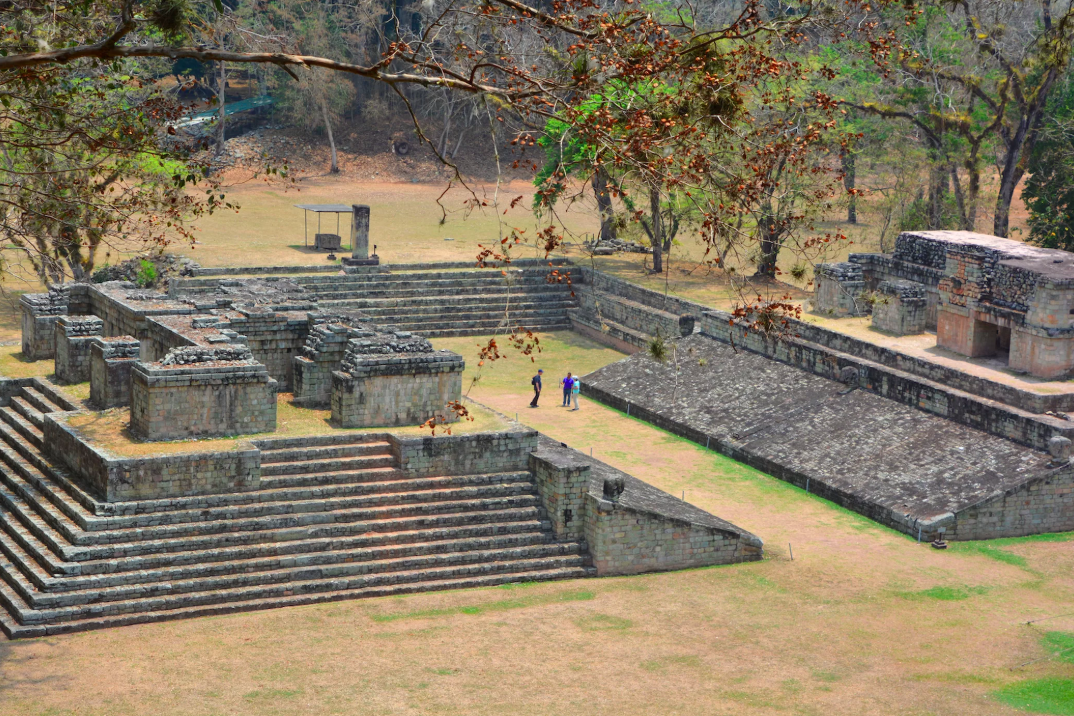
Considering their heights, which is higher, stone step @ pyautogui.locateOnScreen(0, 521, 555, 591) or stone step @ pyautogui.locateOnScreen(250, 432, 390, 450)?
stone step @ pyautogui.locateOnScreen(250, 432, 390, 450)

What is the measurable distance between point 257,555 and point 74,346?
6840mm

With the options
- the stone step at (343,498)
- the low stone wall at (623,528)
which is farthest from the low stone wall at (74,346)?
the low stone wall at (623,528)

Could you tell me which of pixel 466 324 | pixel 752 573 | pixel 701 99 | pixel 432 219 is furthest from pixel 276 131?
pixel 701 99

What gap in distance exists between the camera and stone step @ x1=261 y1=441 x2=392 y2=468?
19.7 metres

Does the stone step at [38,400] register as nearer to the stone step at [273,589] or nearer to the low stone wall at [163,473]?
the low stone wall at [163,473]

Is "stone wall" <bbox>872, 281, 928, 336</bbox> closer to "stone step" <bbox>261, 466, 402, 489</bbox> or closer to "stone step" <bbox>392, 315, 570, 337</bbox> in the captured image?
"stone step" <bbox>392, 315, 570, 337</bbox>

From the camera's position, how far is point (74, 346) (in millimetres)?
23234

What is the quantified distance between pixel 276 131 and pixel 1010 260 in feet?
120

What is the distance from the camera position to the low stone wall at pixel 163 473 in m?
18.4

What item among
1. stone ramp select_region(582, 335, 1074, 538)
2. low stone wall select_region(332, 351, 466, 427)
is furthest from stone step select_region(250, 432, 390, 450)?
stone ramp select_region(582, 335, 1074, 538)

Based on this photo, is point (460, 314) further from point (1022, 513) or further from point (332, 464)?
point (1022, 513)

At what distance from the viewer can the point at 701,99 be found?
46.8 feet

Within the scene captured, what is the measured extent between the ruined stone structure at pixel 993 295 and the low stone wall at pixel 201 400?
13851 millimetres

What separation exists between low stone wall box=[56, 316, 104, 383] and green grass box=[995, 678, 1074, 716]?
15448mm
